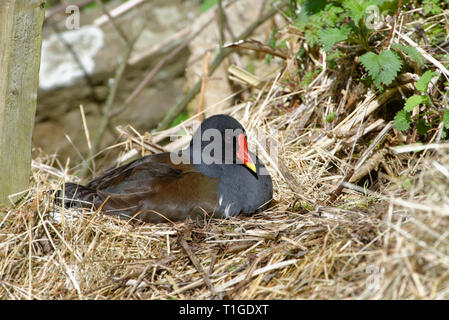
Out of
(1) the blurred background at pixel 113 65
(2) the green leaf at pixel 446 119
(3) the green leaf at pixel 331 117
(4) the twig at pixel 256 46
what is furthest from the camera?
(1) the blurred background at pixel 113 65

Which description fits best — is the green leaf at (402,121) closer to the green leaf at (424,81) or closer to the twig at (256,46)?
the green leaf at (424,81)

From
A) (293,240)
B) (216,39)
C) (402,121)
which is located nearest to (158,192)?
(293,240)

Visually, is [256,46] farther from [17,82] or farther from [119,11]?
[119,11]

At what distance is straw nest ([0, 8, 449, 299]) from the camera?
2.06 metres

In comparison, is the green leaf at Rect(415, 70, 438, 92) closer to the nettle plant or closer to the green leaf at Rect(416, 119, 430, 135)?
the nettle plant

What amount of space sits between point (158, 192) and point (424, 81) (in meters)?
1.71

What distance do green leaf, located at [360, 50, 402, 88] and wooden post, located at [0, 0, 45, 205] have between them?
1874 millimetres

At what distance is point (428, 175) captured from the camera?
2221 millimetres

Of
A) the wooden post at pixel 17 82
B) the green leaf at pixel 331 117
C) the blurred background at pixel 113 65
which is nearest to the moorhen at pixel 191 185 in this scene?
the wooden post at pixel 17 82

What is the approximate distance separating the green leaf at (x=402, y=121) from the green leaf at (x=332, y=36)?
0.59m

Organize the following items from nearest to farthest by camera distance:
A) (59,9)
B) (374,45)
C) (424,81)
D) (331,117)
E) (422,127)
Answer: (424,81) < (422,127) < (374,45) < (331,117) < (59,9)

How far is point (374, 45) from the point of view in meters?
3.42

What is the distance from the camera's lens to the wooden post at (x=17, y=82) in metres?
2.67
